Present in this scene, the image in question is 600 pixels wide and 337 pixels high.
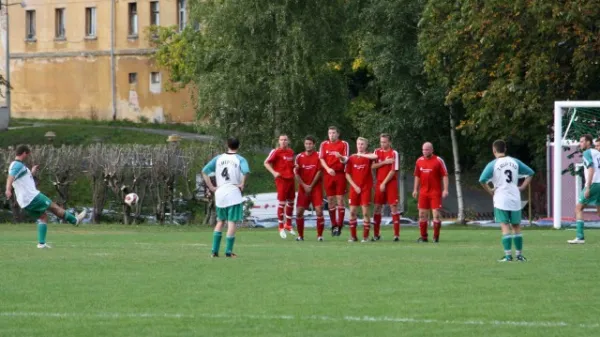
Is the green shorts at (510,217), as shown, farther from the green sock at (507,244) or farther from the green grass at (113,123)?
the green grass at (113,123)

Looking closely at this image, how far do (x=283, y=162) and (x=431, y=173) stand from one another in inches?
127

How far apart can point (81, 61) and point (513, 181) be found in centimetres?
6531

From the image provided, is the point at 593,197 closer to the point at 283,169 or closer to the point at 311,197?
the point at 311,197

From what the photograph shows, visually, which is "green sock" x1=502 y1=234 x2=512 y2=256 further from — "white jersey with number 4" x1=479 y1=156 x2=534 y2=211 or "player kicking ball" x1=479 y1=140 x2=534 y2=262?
"white jersey with number 4" x1=479 y1=156 x2=534 y2=211

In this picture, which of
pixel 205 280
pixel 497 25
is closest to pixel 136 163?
pixel 497 25

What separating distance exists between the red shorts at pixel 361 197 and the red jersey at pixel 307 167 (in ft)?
2.88

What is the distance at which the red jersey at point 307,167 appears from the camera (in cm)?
2936

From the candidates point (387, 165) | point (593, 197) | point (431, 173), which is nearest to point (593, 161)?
point (593, 197)

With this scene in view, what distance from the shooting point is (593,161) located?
88.2ft

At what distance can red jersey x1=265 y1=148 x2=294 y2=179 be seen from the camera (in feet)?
97.0

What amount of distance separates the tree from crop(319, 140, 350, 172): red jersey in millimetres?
23676

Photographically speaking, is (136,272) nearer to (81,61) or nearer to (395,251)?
(395,251)

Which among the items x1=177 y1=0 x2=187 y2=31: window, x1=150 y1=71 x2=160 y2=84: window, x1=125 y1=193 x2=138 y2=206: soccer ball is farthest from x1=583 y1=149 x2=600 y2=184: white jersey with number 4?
x1=150 y1=71 x2=160 y2=84: window

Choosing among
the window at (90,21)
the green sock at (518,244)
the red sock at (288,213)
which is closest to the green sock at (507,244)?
the green sock at (518,244)
